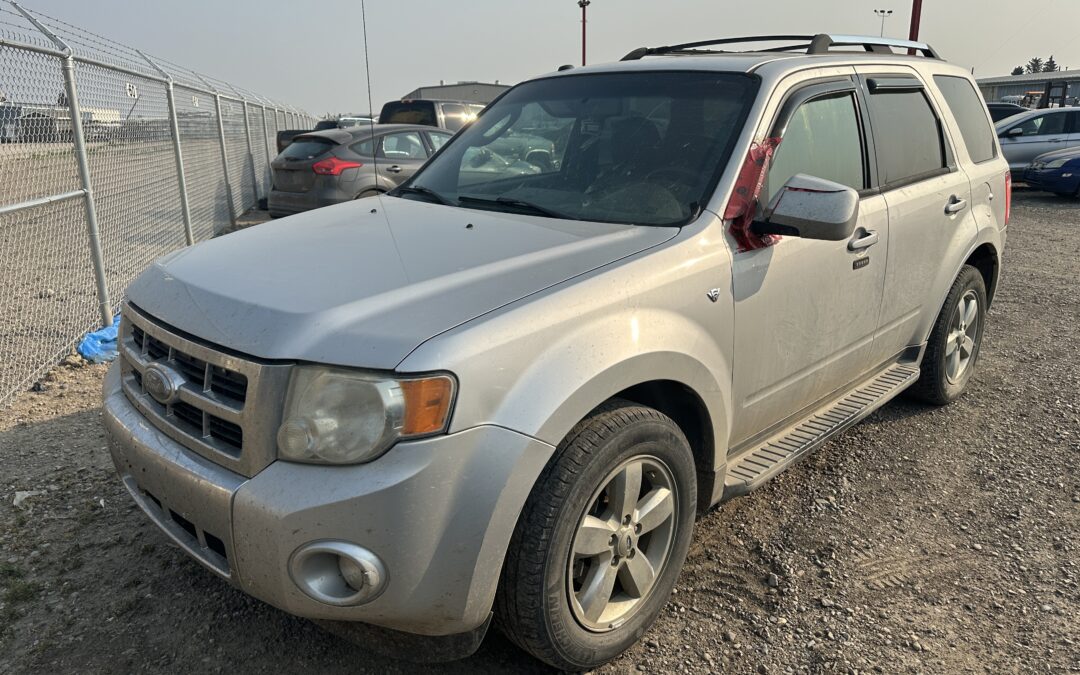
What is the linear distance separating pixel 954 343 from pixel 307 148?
8.06m

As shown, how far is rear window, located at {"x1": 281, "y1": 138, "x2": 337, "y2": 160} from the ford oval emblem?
26.1 ft

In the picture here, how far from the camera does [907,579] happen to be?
2910mm

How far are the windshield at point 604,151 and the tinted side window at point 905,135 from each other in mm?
937

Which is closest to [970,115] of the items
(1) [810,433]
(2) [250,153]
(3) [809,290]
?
(3) [809,290]

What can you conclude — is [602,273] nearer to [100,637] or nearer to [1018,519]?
[100,637]

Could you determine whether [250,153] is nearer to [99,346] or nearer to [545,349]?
[99,346]

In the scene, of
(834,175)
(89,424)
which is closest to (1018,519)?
(834,175)

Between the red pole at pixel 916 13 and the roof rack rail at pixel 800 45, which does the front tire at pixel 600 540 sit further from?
the red pole at pixel 916 13

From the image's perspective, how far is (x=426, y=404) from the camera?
1.85m

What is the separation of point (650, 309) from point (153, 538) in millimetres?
2254

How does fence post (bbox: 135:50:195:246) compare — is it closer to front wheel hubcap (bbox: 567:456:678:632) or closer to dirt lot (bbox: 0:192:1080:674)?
dirt lot (bbox: 0:192:1080:674)

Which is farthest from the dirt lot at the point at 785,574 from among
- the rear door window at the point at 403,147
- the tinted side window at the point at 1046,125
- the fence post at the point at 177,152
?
the tinted side window at the point at 1046,125

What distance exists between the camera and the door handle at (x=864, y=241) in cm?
320

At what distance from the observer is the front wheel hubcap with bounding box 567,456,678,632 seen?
2260 mm
